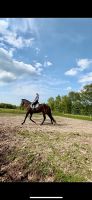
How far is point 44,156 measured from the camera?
17.0 ft

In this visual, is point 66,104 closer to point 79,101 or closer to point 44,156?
point 79,101

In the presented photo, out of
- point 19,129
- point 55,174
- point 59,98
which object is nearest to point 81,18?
point 59,98

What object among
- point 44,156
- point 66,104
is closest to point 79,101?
point 66,104

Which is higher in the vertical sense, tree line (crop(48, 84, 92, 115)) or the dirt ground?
tree line (crop(48, 84, 92, 115))

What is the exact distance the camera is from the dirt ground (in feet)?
15.5

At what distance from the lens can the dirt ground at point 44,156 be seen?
15.5 ft

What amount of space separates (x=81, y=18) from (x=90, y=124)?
4465mm

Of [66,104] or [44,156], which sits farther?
[66,104]

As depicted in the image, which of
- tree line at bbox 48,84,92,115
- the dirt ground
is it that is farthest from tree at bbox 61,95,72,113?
the dirt ground

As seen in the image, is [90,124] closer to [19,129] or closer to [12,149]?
[19,129]

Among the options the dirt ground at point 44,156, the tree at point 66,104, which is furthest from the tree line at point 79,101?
the dirt ground at point 44,156

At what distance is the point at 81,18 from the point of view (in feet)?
14.6

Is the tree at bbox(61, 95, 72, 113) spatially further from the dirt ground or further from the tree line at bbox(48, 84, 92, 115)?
the dirt ground

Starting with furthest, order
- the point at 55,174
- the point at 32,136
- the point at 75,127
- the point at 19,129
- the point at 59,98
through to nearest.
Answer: the point at 75,127 → the point at 19,129 → the point at 32,136 → the point at 59,98 → the point at 55,174
